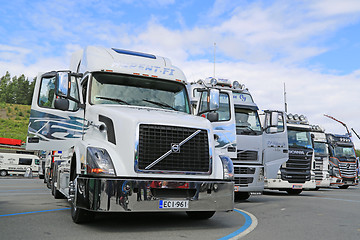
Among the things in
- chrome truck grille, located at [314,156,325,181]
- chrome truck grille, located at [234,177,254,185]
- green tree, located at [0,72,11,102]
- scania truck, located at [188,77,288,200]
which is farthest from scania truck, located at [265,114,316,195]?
green tree, located at [0,72,11,102]

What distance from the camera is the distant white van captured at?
41.2 metres

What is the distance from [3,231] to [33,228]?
48 cm

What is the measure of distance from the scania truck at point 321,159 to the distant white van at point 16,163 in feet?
96.0

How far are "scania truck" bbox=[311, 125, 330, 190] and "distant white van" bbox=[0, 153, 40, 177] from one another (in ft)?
96.0

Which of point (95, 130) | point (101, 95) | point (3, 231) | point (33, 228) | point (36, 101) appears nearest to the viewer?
point (3, 231)

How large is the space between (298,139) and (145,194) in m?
12.1

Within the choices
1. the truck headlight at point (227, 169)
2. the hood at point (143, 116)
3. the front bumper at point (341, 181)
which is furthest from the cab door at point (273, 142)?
the front bumper at point (341, 181)

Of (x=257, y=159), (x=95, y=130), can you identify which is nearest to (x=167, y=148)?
(x=95, y=130)

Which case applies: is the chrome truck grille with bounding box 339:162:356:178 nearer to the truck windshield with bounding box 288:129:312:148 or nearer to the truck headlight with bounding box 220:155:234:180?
the truck windshield with bounding box 288:129:312:148

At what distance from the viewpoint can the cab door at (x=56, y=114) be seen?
730cm

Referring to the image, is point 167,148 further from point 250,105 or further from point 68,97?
point 250,105

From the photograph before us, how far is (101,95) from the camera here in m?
7.40

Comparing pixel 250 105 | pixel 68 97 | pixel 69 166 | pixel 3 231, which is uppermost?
pixel 250 105

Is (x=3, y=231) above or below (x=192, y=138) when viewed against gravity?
below
